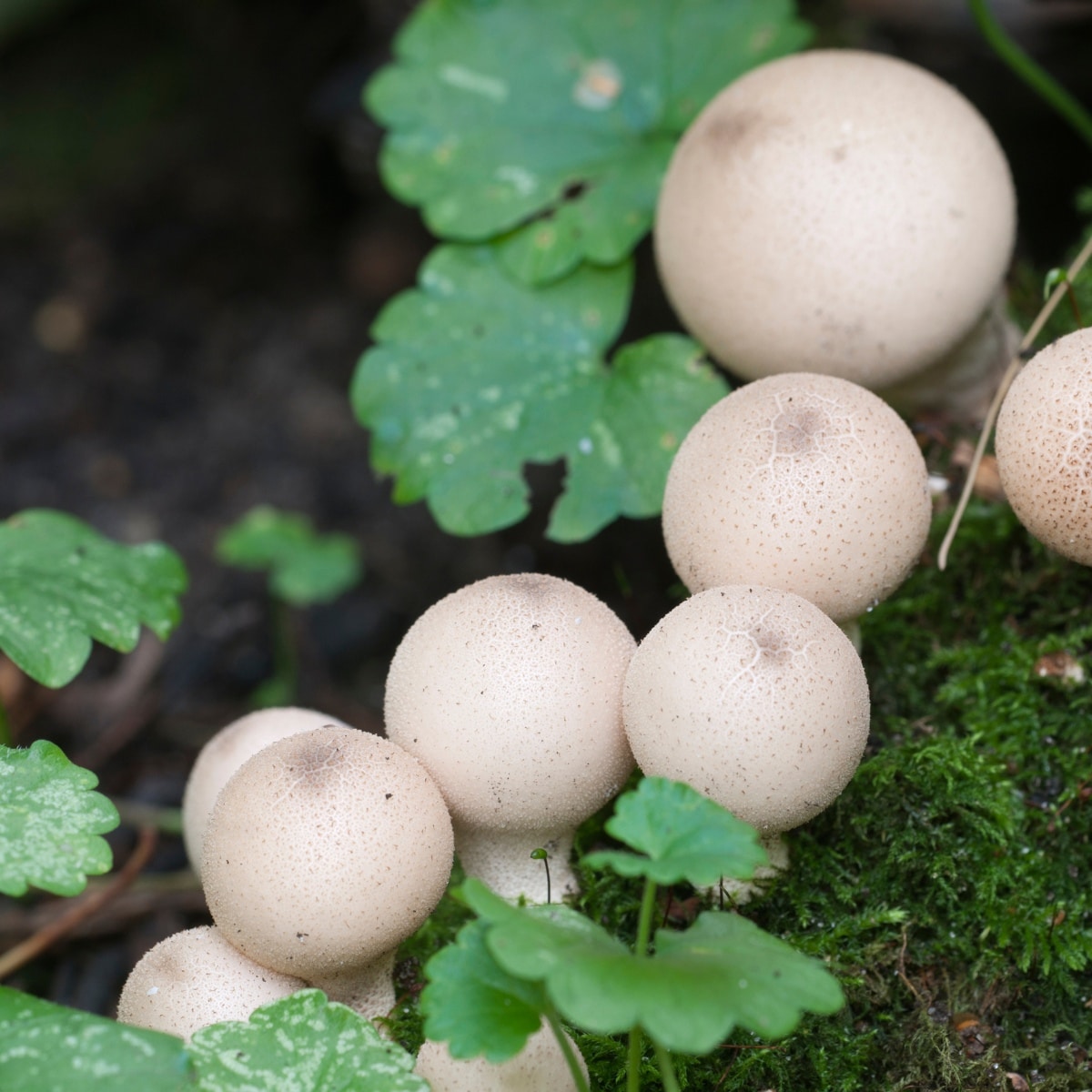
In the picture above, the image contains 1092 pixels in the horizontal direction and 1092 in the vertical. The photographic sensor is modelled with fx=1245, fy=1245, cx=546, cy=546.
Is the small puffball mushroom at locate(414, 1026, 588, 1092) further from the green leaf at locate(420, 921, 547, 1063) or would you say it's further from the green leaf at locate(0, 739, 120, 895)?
the green leaf at locate(0, 739, 120, 895)

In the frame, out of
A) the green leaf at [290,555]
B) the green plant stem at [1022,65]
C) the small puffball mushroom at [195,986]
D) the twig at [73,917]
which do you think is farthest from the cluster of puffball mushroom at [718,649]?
the green leaf at [290,555]

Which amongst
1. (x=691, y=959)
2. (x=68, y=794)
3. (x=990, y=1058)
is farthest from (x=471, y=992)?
(x=990, y=1058)

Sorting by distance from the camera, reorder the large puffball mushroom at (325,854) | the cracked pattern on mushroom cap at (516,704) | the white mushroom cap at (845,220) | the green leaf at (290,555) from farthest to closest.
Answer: the green leaf at (290,555)
the white mushroom cap at (845,220)
the cracked pattern on mushroom cap at (516,704)
the large puffball mushroom at (325,854)

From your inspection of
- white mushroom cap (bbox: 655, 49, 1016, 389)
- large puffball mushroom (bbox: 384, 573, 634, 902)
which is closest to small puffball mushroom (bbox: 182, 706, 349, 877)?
large puffball mushroom (bbox: 384, 573, 634, 902)

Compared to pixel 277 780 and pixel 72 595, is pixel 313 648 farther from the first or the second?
pixel 277 780

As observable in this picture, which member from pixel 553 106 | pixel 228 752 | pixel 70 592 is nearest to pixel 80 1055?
pixel 228 752

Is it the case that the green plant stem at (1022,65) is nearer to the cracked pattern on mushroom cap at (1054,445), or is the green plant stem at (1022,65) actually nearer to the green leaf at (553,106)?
the green leaf at (553,106)

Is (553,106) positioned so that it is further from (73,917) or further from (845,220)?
(73,917)
